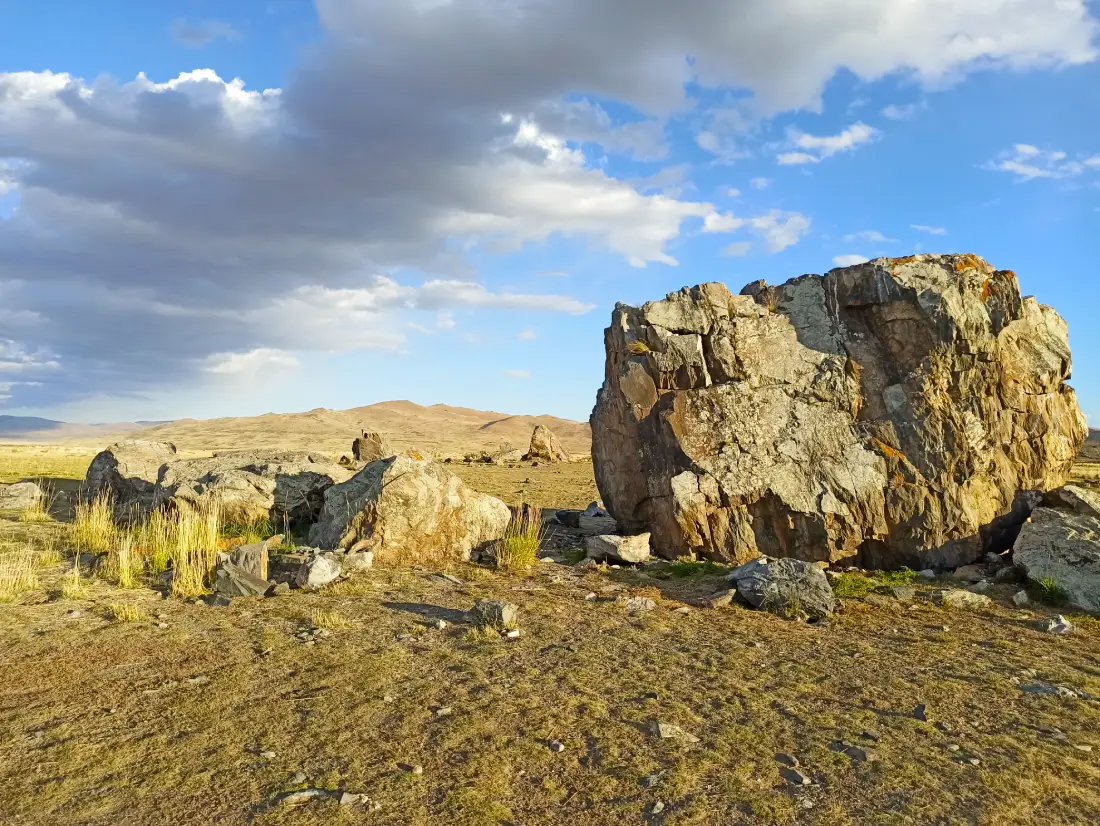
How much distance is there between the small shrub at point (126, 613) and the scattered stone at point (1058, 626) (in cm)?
→ 977

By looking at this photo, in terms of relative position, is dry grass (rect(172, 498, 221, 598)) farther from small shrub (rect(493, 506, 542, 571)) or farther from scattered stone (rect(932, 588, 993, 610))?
scattered stone (rect(932, 588, 993, 610))

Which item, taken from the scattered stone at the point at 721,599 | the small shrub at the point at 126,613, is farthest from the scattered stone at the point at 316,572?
the scattered stone at the point at 721,599

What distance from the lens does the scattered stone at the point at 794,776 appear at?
4.46 meters

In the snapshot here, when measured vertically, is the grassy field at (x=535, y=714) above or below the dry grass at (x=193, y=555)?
below

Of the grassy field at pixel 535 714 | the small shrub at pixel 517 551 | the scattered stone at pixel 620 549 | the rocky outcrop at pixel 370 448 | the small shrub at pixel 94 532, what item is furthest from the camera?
the rocky outcrop at pixel 370 448

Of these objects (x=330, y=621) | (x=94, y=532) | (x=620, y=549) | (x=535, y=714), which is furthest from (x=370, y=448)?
(x=535, y=714)

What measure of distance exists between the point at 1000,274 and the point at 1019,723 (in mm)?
8337

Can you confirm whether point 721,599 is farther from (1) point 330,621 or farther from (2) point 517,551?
(1) point 330,621

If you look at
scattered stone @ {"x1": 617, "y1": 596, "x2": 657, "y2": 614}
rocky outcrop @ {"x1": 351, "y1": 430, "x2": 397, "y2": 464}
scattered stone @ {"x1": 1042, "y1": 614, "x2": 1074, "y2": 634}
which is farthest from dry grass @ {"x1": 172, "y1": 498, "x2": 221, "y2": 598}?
rocky outcrop @ {"x1": 351, "y1": 430, "x2": 397, "y2": 464}

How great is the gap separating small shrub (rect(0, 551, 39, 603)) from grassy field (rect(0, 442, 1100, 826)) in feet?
0.73

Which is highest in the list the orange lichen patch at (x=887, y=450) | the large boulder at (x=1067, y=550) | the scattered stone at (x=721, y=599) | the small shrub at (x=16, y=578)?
the orange lichen patch at (x=887, y=450)

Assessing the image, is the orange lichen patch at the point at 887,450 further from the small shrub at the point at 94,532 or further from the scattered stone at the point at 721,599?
the small shrub at the point at 94,532

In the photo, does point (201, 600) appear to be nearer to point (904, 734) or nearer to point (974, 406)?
point (904, 734)

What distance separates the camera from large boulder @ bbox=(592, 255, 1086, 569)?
35.2 ft
